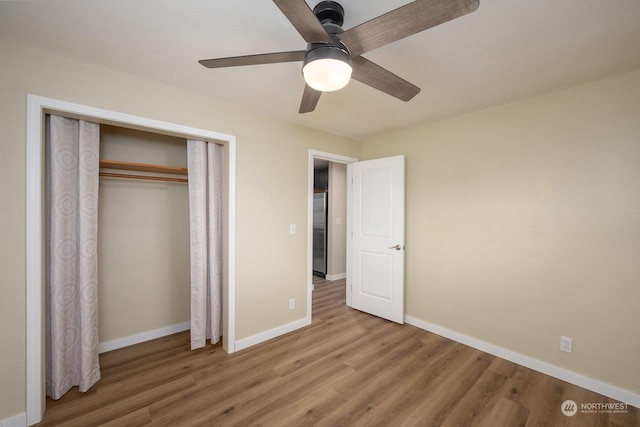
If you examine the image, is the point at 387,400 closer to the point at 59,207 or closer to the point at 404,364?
the point at 404,364

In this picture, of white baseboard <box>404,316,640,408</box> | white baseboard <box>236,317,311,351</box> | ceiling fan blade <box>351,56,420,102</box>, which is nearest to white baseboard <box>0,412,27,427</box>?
white baseboard <box>236,317,311,351</box>

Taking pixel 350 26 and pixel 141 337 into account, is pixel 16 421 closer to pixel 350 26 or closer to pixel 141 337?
pixel 141 337

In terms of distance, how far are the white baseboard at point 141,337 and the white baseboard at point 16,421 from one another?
0.93 metres

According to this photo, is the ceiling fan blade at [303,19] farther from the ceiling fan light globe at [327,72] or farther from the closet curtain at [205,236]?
the closet curtain at [205,236]

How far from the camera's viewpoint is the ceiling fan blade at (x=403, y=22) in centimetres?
96

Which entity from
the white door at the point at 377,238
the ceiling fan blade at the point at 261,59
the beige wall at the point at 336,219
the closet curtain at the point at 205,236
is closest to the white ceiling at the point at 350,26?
the ceiling fan blade at the point at 261,59

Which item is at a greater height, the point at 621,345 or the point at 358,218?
the point at 358,218

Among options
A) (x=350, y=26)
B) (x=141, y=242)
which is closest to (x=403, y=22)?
(x=350, y=26)

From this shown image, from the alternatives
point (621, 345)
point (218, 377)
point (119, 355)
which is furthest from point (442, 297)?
point (119, 355)

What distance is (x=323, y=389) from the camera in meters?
2.12

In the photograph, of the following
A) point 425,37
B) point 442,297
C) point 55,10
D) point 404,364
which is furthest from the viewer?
point 442,297

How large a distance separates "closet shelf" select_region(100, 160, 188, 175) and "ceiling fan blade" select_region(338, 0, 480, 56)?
2.22 meters

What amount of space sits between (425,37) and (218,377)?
9.65 feet

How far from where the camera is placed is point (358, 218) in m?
3.73
